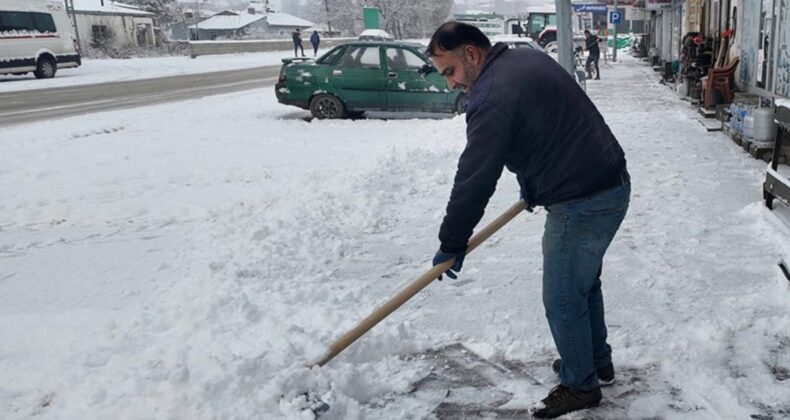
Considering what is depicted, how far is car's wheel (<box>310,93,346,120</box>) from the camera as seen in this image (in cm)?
1293

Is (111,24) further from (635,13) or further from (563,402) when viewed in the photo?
(563,402)

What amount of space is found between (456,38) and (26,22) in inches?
997

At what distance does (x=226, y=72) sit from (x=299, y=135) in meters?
18.7

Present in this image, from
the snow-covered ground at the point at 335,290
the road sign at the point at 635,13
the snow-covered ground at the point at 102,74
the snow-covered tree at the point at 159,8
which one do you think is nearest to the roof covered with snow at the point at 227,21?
the snow-covered tree at the point at 159,8

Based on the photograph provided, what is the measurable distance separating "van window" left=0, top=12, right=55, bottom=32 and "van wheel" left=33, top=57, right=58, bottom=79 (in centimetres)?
109

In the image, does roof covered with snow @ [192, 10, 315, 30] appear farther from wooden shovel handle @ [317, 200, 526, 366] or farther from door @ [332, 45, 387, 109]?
wooden shovel handle @ [317, 200, 526, 366]

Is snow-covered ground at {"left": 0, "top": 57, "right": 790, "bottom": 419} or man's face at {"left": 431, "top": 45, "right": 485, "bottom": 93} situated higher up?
man's face at {"left": 431, "top": 45, "right": 485, "bottom": 93}

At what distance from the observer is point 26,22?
23.8m

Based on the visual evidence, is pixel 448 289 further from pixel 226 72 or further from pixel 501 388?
pixel 226 72

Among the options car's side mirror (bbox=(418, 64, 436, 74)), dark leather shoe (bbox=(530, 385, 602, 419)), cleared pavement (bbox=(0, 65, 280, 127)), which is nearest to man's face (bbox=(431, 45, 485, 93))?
dark leather shoe (bbox=(530, 385, 602, 419))

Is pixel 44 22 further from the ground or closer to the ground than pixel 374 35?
further from the ground

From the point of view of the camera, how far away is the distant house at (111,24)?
164 feet

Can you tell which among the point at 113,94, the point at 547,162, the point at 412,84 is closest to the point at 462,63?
the point at 547,162

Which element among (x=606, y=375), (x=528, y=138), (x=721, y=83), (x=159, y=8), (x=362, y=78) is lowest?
(x=606, y=375)
